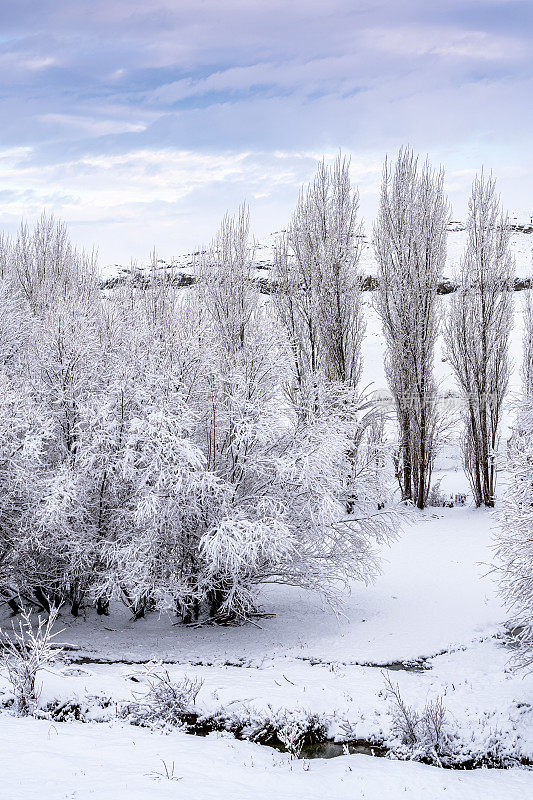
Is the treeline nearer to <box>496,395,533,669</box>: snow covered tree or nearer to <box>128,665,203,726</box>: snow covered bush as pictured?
<box>496,395,533,669</box>: snow covered tree

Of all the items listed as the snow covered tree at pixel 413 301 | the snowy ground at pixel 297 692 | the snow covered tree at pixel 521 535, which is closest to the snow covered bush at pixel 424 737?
the snowy ground at pixel 297 692

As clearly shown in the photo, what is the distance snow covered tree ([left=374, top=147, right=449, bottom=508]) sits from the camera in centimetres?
1995

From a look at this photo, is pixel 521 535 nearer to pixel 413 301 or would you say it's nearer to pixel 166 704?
pixel 166 704

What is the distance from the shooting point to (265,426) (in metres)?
11.0

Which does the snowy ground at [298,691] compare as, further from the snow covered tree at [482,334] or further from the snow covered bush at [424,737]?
the snow covered tree at [482,334]

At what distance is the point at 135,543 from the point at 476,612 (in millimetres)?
6162

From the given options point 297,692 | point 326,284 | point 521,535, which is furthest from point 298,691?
point 326,284

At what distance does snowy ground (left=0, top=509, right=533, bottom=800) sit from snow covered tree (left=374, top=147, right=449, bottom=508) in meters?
6.13

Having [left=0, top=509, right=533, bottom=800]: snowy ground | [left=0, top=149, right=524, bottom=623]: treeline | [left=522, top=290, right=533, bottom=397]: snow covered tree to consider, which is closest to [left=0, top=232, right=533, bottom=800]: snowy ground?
[left=0, top=509, right=533, bottom=800]: snowy ground

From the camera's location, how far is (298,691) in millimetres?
8500

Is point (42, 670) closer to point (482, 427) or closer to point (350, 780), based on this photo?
point (350, 780)

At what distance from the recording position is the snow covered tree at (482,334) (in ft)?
65.7

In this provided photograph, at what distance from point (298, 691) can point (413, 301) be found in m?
13.8

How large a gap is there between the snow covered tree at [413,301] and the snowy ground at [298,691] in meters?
6.13
